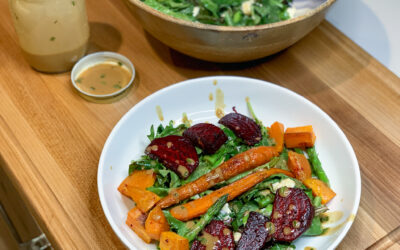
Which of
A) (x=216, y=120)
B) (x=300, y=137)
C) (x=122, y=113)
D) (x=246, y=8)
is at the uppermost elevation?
(x=246, y=8)

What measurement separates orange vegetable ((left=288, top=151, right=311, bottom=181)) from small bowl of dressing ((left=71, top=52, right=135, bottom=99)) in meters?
0.57

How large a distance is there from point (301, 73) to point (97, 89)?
26.9 inches

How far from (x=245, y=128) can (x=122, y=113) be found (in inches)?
16.1

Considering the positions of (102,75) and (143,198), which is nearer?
(143,198)

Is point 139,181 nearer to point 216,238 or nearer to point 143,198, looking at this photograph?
point 143,198

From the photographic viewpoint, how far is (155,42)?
62.1 inches

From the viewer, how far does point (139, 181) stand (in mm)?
1126

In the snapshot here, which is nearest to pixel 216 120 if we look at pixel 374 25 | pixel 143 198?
pixel 143 198

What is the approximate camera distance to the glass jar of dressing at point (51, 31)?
1.27m

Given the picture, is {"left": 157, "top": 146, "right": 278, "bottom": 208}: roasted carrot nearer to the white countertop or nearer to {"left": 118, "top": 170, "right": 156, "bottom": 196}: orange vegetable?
{"left": 118, "top": 170, "right": 156, "bottom": 196}: orange vegetable

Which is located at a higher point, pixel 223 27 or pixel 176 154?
pixel 223 27

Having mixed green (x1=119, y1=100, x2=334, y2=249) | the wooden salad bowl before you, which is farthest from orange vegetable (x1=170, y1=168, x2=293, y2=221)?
the wooden salad bowl

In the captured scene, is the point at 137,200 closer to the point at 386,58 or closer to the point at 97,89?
the point at 97,89

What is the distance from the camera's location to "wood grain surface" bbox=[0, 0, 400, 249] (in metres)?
1.15
